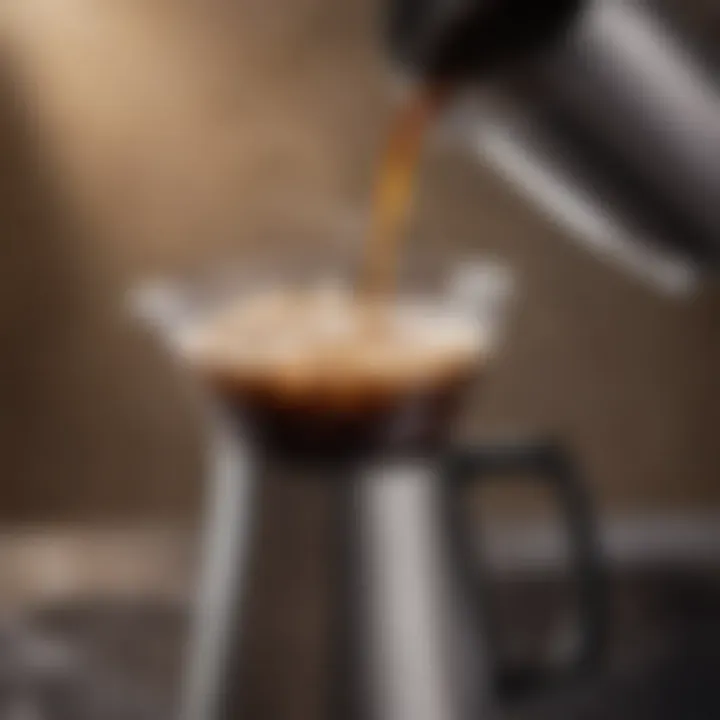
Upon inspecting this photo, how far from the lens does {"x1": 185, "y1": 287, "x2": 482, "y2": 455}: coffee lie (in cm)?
48

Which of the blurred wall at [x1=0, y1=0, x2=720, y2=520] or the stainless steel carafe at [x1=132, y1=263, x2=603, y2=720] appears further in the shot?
the blurred wall at [x1=0, y1=0, x2=720, y2=520]

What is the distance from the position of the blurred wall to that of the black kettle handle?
0.76ft

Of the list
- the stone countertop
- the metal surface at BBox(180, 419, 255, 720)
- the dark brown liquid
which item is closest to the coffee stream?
the dark brown liquid

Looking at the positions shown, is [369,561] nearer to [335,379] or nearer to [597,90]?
[335,379]

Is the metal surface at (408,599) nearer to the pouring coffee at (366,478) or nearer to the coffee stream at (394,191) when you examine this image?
the pouring coffee at (366,478)

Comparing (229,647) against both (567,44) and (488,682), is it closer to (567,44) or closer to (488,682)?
(488,682)

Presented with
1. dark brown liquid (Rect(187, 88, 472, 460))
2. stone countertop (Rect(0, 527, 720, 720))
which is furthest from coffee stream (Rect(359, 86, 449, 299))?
stone countertop (Rect(0, 527, 720, 720))

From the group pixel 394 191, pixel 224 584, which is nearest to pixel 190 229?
pixel 394 191

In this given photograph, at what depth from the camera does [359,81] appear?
29.3 inches

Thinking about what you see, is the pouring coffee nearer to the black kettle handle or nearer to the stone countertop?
the black kettle handle

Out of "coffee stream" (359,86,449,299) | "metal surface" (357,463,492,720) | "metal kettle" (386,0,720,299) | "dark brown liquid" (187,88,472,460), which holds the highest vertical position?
"coffee stream" (359,86,449,299)

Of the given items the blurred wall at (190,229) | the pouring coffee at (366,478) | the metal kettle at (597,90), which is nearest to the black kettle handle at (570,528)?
the pouring coffee at (366,478)

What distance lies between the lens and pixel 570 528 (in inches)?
23.1

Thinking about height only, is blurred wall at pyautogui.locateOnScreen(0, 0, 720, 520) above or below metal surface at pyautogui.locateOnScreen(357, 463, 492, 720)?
above
